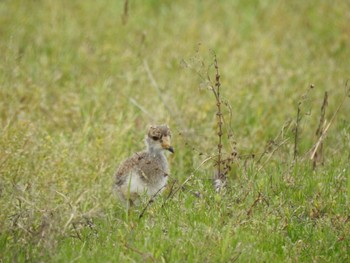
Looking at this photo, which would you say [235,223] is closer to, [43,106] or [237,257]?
[237,257]

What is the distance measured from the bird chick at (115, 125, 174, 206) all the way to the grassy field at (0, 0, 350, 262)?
6.0 inches

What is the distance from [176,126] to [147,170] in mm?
1680

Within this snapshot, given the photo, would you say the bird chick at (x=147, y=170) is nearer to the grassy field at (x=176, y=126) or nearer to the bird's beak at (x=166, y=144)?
the bird's beak at (x=166, y=144)

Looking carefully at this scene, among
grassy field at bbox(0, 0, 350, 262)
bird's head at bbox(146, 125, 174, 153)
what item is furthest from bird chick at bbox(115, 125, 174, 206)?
grassy field at bbox(0, 0, 350, 262)

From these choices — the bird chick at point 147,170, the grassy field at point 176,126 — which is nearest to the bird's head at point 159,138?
the bird chick at point 147,170

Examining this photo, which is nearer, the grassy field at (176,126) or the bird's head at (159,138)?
the grassy field at (176,126)

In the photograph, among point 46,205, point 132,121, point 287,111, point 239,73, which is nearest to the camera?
point 46,205

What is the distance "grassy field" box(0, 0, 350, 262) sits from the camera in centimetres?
574

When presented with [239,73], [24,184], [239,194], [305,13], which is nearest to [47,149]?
[24,184]

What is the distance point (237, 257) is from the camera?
5.45 meters

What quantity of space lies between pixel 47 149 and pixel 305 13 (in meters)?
6.24

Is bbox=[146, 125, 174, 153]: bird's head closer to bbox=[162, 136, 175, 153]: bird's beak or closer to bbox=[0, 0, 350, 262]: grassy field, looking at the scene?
bbox=[162, 136, 175, 153]: bird's beak

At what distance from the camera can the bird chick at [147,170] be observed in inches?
270

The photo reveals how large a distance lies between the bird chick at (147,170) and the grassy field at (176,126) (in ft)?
0.50
